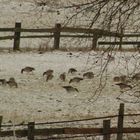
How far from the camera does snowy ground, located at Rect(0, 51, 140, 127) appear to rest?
14.9m

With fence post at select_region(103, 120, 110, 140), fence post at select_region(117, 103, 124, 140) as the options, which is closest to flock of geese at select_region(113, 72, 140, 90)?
fence post at select_region(117, 103, 124, 140)

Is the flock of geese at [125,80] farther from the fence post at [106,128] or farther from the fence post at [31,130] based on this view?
the fence post at [31,130]

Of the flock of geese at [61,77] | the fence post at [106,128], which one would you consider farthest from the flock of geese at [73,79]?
the fence post at [106,128]

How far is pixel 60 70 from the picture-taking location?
2002 centimetres

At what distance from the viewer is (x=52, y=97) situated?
16.3 metres

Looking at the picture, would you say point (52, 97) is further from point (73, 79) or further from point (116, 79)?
point (116, 79)

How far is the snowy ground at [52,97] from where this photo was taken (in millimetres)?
14867

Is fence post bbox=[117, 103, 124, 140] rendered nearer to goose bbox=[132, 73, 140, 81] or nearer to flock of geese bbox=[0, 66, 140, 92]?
goose bbox=[132, 73, 140, 81]

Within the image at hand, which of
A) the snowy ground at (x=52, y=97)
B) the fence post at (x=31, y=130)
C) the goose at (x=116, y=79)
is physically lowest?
the fence post at (x=31, y=130)

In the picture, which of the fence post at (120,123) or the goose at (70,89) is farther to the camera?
the goose at (70,89)

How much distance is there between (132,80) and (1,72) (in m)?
4.93

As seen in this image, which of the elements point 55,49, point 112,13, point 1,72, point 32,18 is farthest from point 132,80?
point 32,18

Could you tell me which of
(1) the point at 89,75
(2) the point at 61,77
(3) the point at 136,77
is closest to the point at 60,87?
(2) the point at 61,77

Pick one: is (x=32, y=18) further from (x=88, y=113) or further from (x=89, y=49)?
(x=88, y=113)
